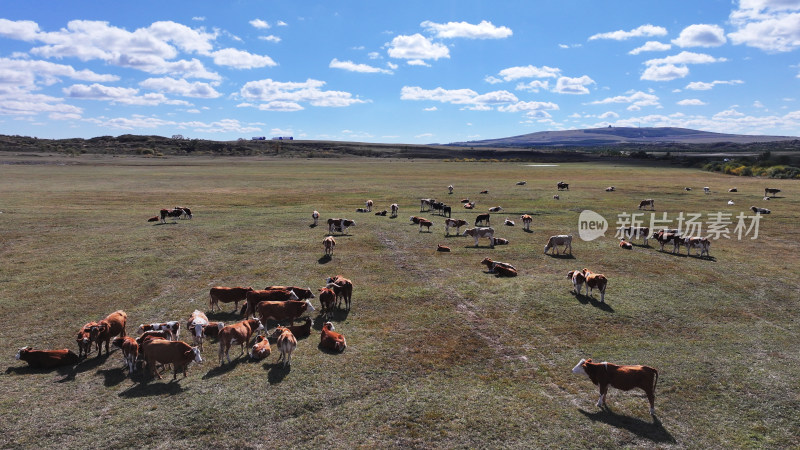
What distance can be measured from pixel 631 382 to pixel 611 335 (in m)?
4.24

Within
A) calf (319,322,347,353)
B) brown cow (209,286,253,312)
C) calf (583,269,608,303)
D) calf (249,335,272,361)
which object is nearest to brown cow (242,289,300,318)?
brown cow (209,286,253,312)

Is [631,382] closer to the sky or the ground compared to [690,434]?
closer to the sky

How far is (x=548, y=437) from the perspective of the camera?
966cm

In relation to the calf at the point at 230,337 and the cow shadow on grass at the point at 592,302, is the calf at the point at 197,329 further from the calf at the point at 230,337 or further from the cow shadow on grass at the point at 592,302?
the cow shadow on grass at the point at 592,302

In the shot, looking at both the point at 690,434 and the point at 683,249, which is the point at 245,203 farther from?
the point at 690,434

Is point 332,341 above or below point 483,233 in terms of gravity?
below

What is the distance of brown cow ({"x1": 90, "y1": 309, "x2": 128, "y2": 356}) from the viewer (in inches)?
514

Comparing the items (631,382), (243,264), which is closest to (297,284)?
(243,264)

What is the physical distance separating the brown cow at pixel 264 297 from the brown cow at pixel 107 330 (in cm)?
386

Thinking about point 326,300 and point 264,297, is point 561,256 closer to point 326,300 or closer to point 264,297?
point 326,300

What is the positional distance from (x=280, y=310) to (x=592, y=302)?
12027 millimetres

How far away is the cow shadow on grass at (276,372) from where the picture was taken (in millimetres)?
11746

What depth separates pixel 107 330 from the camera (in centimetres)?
1341

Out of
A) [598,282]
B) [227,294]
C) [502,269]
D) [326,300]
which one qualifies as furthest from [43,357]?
[598,282]
